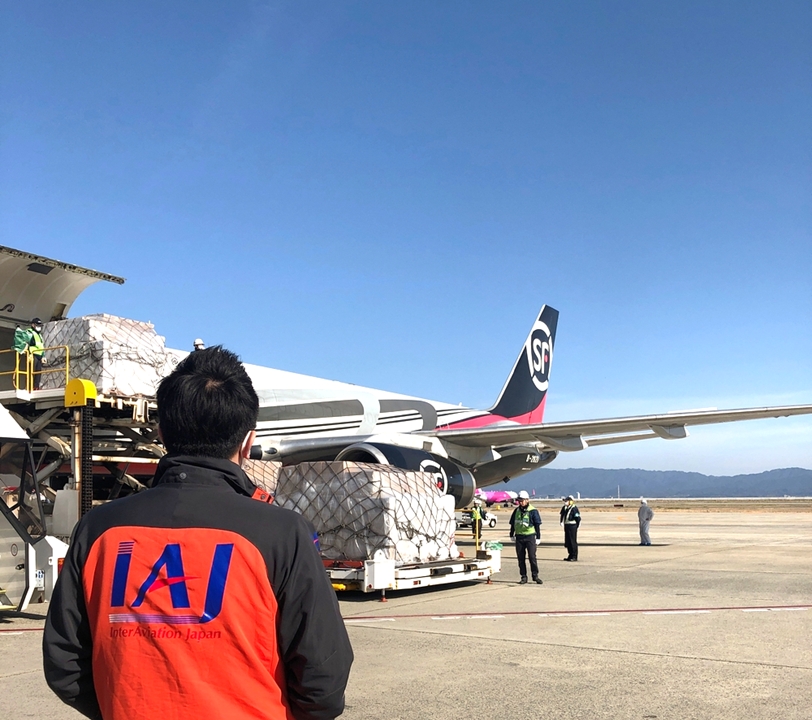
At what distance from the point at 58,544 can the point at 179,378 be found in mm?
7880

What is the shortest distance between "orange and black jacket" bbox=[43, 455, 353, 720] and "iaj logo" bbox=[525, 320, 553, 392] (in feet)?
86.5

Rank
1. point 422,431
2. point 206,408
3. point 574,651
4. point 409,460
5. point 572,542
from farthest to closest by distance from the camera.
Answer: point 422,431 < point 572,542 < point 409,460 < point 574,651 < point 206,408

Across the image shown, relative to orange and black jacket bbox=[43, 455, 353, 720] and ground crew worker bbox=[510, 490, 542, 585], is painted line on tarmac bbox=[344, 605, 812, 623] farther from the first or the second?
orange and black jacket bbox=[43, 455, 353, 720]

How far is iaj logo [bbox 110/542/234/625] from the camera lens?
1956 millimetres

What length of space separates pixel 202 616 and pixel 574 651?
19.0 feet

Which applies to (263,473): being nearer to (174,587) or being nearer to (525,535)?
(525,535)

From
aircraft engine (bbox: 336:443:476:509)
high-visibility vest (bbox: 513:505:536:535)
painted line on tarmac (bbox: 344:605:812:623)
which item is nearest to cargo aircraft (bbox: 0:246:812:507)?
aircraft engine (bbox: 336:443:476:509)

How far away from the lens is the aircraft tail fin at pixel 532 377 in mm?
27484

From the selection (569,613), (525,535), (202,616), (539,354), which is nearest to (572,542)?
(525,535)

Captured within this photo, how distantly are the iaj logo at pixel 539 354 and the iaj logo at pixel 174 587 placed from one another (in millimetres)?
26433

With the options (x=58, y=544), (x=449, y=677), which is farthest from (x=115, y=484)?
(x=449, y=677)

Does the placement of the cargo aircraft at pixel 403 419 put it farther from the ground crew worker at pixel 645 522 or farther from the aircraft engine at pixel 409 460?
the ground crew worker at pixel 645 522

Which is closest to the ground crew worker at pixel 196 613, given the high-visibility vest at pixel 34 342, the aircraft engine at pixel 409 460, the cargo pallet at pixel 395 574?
the cargo pallet at pixel 395 574

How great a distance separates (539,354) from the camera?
28969 mm
